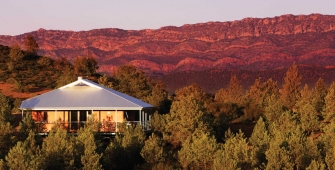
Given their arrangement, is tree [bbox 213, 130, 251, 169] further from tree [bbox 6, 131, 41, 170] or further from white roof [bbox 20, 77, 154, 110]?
white roof [bbox 20, 77, 154, 110]

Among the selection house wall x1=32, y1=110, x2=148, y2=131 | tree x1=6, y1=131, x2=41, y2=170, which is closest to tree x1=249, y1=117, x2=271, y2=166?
house wall x1=32, y1=110, x2=148, y2=131

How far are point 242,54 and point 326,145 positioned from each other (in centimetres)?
14633

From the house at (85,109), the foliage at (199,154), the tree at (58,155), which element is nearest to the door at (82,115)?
the house at (85,109)

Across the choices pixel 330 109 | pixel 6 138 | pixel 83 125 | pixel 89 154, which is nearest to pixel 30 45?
pixel 330 109

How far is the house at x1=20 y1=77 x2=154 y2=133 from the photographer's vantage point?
4725 cm

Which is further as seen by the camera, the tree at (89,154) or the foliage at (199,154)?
the foliage at (199,154)

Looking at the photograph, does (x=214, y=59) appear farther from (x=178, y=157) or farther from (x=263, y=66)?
(x=178, y=157)

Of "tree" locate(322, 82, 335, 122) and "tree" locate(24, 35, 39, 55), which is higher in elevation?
"tree" locate(24, 35, 39, 55)

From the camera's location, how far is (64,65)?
96812 millimetres

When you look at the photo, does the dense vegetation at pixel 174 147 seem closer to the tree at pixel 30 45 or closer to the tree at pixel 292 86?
the tree at pixel 292 86

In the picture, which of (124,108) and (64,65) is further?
(64,65)

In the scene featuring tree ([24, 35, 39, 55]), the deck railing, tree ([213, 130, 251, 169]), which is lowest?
tree ([213, 130, 251, 169])

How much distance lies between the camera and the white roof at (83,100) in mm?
47688

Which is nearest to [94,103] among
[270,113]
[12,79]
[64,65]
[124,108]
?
[124,108]
